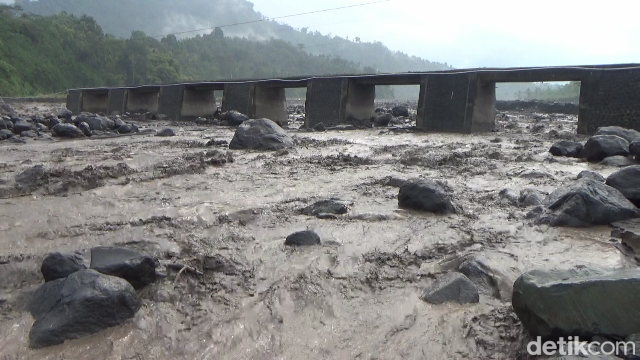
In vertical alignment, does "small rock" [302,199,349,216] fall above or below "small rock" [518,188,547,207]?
below

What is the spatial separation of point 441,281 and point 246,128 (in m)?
5.77

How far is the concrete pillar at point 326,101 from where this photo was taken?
43.9ft

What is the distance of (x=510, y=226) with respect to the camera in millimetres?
3535

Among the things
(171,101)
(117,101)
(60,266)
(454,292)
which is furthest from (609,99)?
(117,101)

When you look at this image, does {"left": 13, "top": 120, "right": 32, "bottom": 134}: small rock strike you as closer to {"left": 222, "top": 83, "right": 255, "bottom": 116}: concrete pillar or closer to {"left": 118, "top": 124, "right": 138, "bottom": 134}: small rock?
{"left": 118, "top": 124, "right": 138, "bottom": 134}: small rock

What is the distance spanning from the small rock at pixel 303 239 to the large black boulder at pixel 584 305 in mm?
1372

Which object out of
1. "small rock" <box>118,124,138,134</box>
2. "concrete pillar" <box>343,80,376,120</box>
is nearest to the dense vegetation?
"small rock" <box>118,124,138,134</box>

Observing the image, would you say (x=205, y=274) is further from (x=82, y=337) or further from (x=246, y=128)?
(x=246, y=128)

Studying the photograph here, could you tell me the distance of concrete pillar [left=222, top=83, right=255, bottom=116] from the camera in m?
15.6

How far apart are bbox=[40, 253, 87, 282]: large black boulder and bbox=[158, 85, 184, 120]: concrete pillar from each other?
15403mm

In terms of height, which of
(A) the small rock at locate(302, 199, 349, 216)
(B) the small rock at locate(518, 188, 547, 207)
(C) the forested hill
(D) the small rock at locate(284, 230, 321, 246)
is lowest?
(D) the small rock at locate(284, 230, 321, 246)

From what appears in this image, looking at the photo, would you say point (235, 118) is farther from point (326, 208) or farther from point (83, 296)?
point (83, 296)

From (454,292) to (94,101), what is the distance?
76.7 feet

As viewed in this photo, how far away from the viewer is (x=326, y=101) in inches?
539
